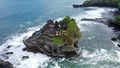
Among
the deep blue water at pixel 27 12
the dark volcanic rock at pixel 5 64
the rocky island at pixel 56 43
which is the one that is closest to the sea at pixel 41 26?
the deep blue water at pixel 27 12

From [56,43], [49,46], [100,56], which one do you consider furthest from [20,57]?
[100,56]

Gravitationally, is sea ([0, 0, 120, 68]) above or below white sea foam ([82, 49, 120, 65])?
above

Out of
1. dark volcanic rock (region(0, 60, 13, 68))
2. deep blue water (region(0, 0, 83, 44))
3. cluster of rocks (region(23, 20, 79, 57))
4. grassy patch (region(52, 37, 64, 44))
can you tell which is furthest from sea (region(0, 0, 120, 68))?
grassy patch (region(52, 37, 64, 44))

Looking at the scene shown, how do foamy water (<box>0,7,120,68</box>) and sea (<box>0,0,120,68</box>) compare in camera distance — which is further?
sea (<box>0,0,120,68</box>)

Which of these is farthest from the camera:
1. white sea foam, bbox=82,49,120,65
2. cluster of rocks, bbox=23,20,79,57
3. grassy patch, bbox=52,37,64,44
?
grassy patch, bbox=52,37,64,44

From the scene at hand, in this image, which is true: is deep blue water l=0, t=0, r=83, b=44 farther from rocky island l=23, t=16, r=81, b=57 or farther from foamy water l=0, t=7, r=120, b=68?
rocky island l=23, t=16, r=81, b=57

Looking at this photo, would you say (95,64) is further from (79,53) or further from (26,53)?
(26,53)

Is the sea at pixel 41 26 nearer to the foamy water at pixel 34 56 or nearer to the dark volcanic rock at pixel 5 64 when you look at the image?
the foamy water at pixel 34 56

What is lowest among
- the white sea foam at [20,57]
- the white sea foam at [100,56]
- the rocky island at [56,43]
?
the white sea foam at [100,56]

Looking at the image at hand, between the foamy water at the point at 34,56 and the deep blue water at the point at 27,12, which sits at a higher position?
the deep blue water at the point at 27,12

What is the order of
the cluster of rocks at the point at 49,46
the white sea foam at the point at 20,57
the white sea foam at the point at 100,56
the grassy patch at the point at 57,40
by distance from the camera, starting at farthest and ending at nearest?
the grassy patch at the point at 57,40 < the cluster of rocks at the point at 49,46 < the white sea foam at the point at 100,56 < the white sea foam at the point at 20,57
